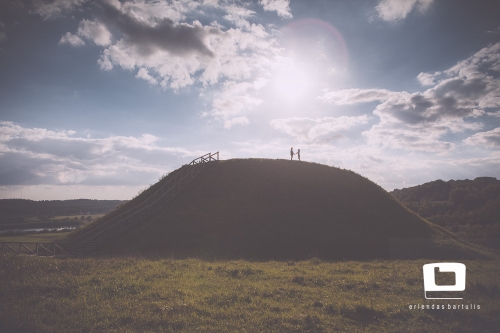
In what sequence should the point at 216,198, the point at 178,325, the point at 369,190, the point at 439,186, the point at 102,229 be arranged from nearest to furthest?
1. the point at 178,325
2. the point at 102,229
3. the point at 216,198
4. the point at 369,190
5. the point at 439,186

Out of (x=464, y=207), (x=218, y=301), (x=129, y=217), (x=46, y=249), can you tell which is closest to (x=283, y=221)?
(x=129, y=217)

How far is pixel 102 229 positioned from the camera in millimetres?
30578

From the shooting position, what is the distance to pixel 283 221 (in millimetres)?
30016

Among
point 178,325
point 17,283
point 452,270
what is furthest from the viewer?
point 452,270

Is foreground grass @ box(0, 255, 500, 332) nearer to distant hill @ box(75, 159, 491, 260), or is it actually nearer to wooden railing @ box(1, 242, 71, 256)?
distant hill @ box(75, 159, 491, 260)

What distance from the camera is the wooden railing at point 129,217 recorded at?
83.7 ft

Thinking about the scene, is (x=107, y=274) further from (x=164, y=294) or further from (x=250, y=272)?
(x=250, y=272)

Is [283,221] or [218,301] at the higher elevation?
[283,221]

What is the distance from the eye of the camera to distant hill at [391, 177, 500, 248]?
43969mm

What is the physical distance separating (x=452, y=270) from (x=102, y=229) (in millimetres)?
30885

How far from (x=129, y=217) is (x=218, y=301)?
24.0 metres

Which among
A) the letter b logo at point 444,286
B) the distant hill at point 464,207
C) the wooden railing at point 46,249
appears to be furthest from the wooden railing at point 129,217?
the distant hill at point 464,207

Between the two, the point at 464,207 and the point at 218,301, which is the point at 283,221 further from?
the point at 464,207

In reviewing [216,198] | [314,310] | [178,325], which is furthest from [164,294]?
[216,198]
